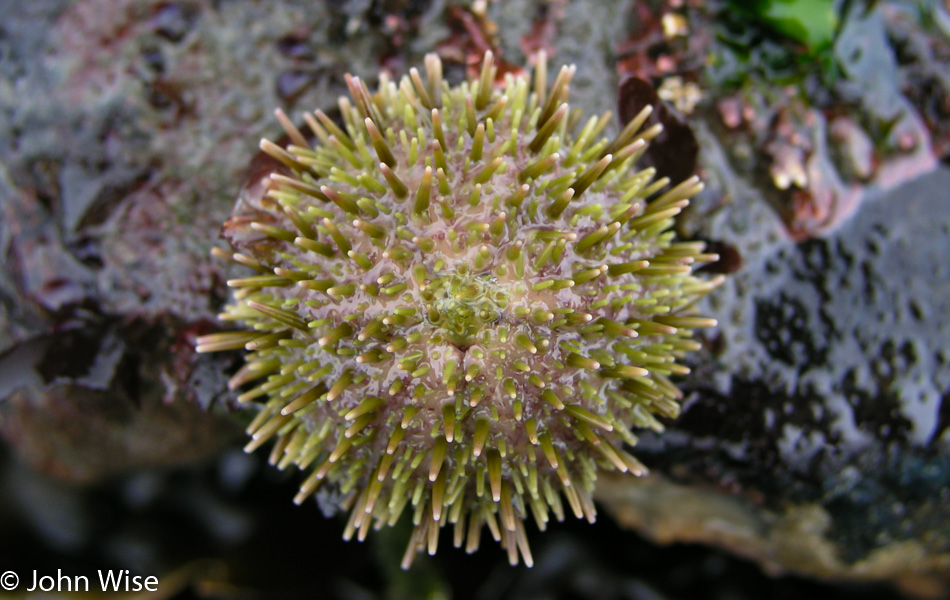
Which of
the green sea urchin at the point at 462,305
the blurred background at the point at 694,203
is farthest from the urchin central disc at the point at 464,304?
the blurred background at the point at 694,203

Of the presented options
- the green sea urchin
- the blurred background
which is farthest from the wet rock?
the green sea urchin

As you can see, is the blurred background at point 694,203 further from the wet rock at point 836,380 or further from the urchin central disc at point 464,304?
the urchin central disc at point 464,304

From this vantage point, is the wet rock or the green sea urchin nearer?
the green sea urchin

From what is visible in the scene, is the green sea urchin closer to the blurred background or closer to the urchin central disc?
the urchin central disc

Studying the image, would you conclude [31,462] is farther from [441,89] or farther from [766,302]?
[766,302]

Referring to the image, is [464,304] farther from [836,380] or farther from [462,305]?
[836,380]
